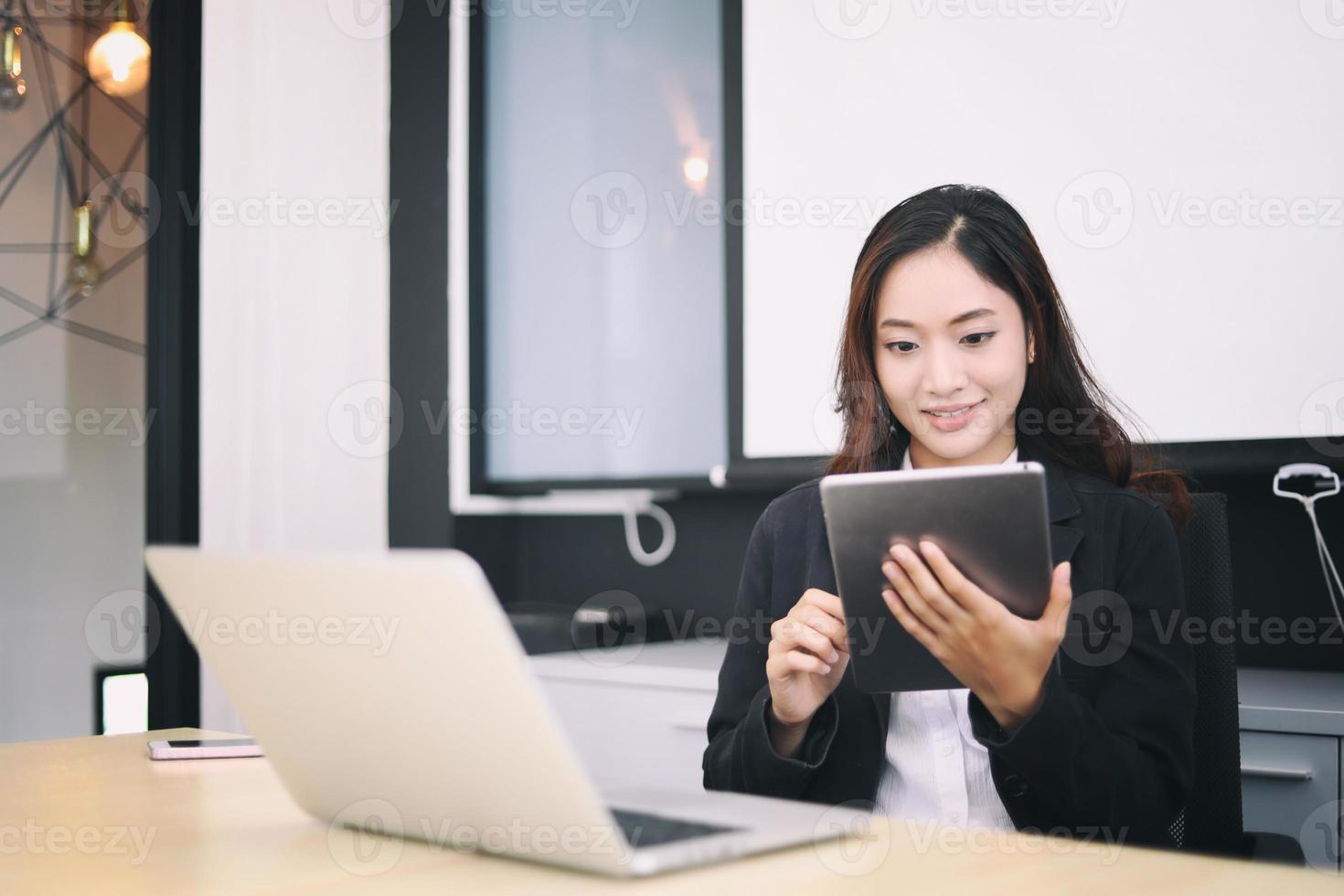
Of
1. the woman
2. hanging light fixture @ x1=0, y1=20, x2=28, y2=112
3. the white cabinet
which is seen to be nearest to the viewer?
the woman

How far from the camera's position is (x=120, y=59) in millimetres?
3199

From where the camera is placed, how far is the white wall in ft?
6.79

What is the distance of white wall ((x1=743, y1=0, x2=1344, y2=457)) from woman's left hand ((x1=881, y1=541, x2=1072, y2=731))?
3.30 feet

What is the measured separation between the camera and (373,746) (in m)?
0.92

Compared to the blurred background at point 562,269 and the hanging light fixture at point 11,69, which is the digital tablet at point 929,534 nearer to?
the blurred background at point 562,269

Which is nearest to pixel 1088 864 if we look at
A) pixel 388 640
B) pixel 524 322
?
pixel 388 640

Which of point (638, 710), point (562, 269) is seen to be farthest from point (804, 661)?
point (562, 269)

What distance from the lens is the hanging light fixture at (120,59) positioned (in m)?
3.14

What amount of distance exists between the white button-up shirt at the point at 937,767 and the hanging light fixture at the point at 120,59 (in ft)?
8.29

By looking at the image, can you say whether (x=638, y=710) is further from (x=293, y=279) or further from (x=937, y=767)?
(x=293, y=279)

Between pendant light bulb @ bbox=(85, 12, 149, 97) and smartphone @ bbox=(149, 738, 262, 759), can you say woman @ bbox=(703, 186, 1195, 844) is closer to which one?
smartphone @ bbox=(149, 738, 262, 759)

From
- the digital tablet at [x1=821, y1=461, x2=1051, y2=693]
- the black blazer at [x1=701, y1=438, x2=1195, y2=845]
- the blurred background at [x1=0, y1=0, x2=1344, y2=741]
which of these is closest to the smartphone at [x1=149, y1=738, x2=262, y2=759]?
the black blazer at [x1=701, y1=438, x2=1195, y2=845]

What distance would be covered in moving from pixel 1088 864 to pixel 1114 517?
714 millimetres

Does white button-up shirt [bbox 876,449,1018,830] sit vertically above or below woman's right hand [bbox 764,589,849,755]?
below
